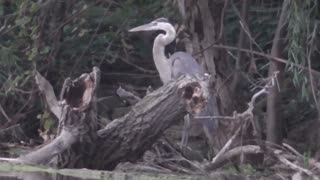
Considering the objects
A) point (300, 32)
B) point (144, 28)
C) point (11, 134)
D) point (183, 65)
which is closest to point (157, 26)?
point (144, 28)

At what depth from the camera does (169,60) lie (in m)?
9.12

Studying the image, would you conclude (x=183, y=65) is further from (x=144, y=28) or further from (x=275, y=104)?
(x=275, y=104)

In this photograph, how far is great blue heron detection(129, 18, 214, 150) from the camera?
8305 mm

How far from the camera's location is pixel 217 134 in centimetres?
812

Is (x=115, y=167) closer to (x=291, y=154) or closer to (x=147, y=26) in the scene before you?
(x=291, y=154)

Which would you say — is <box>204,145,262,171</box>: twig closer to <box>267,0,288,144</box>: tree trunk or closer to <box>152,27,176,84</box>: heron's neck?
<box>267,0,288,144</box>: tree trunk

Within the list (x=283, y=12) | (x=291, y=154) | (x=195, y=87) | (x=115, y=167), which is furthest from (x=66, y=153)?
(x=283, y=12)

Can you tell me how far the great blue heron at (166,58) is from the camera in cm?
849

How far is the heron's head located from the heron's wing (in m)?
0.27

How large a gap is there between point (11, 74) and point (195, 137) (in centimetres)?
178

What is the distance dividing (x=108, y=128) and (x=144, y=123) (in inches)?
9.1

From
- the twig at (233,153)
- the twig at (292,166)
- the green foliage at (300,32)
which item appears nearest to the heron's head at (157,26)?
the green foliage at (300,32)

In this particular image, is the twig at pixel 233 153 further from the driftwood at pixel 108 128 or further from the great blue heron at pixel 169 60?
the great blue heron at pixel 169 60

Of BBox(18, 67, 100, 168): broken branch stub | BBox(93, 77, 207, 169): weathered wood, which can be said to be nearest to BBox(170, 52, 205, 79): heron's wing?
BBox(93, 77, 207, 169): weathered wood
